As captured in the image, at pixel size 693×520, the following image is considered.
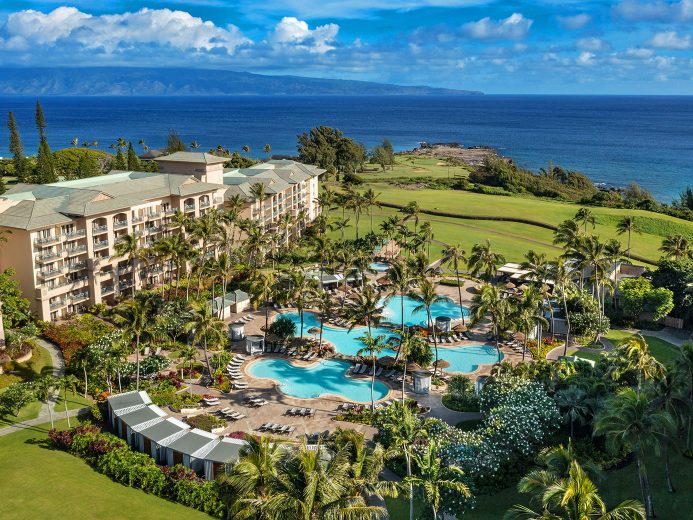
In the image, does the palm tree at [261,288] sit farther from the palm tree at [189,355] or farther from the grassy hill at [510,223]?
the grassy hill at [510,223]

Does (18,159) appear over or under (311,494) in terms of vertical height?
over

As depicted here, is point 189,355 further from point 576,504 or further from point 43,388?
point 576,504

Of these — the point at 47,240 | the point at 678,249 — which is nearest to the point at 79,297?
the point at 47,240

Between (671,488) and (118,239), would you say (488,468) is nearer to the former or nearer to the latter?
(671,488)

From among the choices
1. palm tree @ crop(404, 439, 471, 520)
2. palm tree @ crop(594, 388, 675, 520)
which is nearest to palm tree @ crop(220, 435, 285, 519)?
palm tree @ crop(404, 439, 471, 520)

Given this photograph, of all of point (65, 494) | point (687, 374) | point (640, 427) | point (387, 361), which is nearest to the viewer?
point (640, 427)

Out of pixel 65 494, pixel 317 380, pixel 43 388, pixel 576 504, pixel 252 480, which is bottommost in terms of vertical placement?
pixel 317 380

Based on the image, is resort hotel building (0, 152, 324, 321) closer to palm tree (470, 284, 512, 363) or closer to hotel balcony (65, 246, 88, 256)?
hotel balcony (65, 246, 88, 256)
